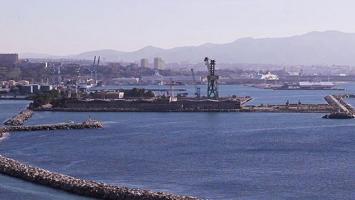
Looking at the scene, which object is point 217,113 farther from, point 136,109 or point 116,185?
point 116,185

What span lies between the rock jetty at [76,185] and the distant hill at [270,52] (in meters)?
105

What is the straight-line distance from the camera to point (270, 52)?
413ft

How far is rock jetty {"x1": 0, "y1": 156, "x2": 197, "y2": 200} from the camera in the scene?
735cm

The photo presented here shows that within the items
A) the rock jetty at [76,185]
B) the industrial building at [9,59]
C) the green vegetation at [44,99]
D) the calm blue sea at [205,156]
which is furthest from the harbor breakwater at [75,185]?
the industrial building at [9,59]

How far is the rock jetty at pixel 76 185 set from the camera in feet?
24.1

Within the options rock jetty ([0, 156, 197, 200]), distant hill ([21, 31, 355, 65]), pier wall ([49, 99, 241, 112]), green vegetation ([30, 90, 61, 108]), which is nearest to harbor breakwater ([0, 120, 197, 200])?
rock jetty ([0, 156, 197, 200])

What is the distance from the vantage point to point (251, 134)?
14578 millimetres

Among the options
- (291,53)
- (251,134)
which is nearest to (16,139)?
(251,134)

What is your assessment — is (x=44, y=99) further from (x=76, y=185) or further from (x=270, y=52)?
(x=270, y=52)

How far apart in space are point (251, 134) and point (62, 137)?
3.30m

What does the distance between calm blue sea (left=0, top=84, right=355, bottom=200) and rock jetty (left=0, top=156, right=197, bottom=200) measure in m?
0.15

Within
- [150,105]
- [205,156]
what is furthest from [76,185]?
[150,105]

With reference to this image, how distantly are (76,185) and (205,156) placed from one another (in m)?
3.32

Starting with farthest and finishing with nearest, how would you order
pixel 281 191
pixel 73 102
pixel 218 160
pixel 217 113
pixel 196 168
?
pixel 73 102 < pixel 217 113 < pixel 218 160 < pixel 196 168 < pixel 281 191
